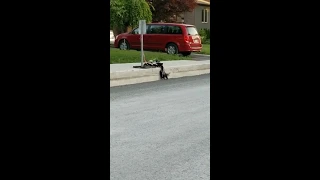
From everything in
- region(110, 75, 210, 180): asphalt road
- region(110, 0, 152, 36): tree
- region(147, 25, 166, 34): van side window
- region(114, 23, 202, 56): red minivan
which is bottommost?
region(110, 75, 210, 180): asphalt road

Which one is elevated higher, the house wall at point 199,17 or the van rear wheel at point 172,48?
the house wall at point 199,17

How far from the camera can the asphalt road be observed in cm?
509

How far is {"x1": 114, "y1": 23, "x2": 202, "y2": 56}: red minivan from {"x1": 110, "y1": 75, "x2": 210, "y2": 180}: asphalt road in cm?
1200

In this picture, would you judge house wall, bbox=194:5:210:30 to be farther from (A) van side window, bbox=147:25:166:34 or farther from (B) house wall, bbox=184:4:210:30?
(A) van side window, bbox=147:25:166:34

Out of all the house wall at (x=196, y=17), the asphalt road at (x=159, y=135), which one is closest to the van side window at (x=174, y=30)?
the asphalt road at (x=159, y=135)

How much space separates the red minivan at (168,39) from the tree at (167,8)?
1423 centimetres

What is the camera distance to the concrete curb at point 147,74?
1392cm

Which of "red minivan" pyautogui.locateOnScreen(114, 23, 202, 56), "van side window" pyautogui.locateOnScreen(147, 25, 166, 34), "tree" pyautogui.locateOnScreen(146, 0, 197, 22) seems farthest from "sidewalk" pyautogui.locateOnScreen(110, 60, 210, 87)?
"tree" pyautogui.locateOnScreen(146, 0, 197, 22)

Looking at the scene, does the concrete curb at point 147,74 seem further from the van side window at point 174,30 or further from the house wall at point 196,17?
the house wall at point 196,17
